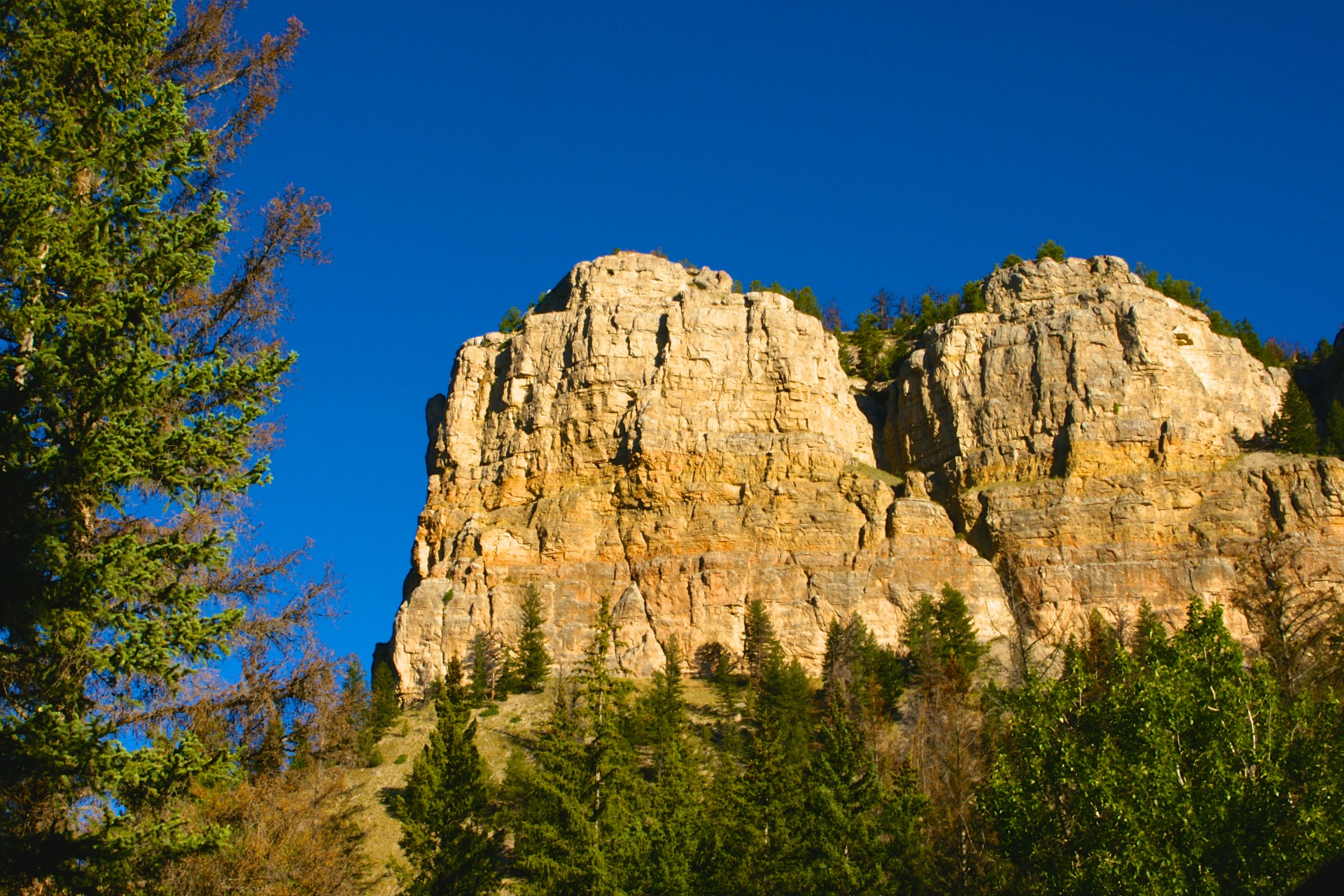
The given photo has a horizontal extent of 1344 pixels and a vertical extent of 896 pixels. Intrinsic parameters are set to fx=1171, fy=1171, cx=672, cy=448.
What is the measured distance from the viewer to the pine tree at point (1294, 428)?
64.9 m

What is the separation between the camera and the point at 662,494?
6538 cm

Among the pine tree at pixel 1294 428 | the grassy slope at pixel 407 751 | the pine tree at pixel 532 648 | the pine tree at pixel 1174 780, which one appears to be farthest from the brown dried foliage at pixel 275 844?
the pine tree at pixel 1294 428

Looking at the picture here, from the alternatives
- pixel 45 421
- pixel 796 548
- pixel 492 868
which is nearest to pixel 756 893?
pixel 492 868

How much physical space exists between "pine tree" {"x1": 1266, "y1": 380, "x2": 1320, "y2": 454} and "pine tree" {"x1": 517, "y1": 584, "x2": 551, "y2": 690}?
4203 cm

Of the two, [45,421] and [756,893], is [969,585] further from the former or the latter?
[45,421]

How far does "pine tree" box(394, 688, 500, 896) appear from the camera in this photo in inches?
1335

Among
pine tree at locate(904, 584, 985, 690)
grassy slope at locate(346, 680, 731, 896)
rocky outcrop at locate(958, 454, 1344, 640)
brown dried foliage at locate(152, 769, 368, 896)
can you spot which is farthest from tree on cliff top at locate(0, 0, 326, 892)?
rocky outcrop at locate(958, 454, 1344, 640)

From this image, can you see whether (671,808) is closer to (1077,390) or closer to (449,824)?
(449,824)

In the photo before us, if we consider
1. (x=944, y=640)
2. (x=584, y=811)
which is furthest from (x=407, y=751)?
(x=944, y=640)

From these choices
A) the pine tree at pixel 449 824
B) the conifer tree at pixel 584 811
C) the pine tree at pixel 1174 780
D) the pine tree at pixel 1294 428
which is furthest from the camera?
the pine tree at pixel 1294 428

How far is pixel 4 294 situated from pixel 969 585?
177 feet

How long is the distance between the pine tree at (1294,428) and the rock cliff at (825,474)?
62.2 inches

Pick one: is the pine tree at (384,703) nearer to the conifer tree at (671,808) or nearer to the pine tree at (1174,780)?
the conifer tree at (671,808)

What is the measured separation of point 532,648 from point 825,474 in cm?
1980
